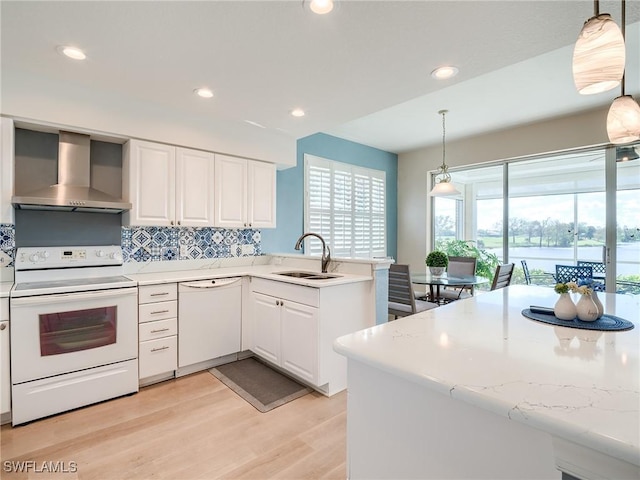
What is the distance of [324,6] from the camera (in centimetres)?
169

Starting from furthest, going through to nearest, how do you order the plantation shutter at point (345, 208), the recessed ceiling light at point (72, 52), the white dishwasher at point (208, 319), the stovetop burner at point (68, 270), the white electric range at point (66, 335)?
the plantation shutter at point (345, 208) → the white dishwasher at point (208, 319) → the stovetop burner at point (68, 270) → the white electric range at point (66, 335) → the recessed ceiling light at point (72, 52)

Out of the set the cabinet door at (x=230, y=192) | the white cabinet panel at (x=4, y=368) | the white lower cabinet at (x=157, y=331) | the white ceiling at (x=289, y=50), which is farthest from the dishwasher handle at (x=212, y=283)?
the white ceiling at (x=289, y=50)

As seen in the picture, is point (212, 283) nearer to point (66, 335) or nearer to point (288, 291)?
point (288, 291)

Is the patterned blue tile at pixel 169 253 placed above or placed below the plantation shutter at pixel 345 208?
below

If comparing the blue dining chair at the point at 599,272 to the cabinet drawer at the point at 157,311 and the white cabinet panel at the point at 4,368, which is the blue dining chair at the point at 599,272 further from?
the white cabinet panel at the point at 4,368

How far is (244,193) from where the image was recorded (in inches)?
142

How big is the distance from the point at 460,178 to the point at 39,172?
5.47m

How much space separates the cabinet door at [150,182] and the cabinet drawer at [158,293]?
0.63 m

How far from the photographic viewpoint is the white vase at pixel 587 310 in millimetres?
1335

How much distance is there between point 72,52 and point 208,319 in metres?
2.25

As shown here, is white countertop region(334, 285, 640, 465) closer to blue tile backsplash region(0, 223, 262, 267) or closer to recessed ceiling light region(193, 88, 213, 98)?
recessed ceiling light region(193, 88, 213, 98)

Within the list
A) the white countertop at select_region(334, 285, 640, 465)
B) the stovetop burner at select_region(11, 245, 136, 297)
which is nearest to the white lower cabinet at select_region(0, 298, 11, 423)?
the stovetop burner at select_region(11, 245, 136, 297)

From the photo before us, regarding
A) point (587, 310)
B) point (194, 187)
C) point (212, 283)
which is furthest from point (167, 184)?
point (587, 310)

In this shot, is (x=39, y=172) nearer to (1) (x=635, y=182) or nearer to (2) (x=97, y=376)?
(2) (x=97, y=376)
